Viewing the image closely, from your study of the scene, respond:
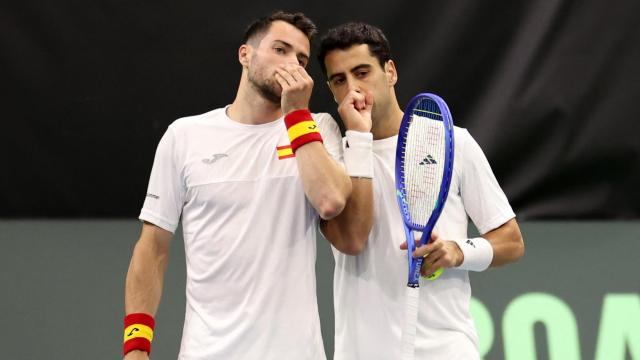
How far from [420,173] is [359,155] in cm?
25

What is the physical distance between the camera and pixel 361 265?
123 inches

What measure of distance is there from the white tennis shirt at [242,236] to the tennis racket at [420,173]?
232 mm

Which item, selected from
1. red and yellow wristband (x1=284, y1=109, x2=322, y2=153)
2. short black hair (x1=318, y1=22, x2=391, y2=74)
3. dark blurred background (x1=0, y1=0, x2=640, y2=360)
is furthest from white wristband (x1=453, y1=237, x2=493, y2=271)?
dark blurred background (x1=0, y1=0, x2=640, y2=360)

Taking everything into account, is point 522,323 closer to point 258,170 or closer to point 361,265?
point 361,265

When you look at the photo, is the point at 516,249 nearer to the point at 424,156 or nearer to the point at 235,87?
the point at 424,156

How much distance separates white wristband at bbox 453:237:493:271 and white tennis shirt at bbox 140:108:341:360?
0.46 m

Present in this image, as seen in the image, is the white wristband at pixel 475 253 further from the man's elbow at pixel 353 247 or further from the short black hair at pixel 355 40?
the short black hair at pixel 355 40

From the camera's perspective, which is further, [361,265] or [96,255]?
[96,255]

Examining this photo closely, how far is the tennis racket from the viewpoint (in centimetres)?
289

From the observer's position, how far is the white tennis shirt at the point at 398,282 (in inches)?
120

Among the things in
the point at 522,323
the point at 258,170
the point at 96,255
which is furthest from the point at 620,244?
the point at 96,255

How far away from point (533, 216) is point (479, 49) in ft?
2.61

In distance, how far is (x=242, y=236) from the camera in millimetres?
3010

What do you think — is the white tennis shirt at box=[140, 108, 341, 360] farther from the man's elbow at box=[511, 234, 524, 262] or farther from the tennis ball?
the man's elbow at box=[511, 234, 524, 262]
